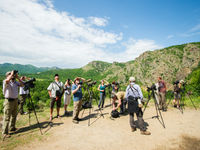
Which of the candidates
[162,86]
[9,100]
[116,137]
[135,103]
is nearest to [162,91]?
[162,86]

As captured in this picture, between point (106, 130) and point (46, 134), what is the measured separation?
2670mm

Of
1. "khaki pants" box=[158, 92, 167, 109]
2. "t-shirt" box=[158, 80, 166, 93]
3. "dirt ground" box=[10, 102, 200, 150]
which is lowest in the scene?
"dirt ground" box=[10, 102, 200, 150]

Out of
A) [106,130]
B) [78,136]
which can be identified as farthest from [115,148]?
[78,136]

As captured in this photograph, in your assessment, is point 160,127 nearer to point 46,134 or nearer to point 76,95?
point 76,95

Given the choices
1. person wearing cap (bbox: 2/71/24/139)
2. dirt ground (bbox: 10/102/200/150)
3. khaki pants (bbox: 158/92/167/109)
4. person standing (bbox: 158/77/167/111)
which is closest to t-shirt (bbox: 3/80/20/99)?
person wearing cap (bbox: 2/71/24/139)

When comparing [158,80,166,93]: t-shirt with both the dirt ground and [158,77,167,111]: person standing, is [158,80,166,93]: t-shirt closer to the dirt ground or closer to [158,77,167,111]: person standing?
[158,77,167,111]: person standing

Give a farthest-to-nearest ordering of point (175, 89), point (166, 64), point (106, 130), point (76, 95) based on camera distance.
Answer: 1. point (166, 64)
2. point (175, 89)
3. point (76, 95)
4. point (106, 130)

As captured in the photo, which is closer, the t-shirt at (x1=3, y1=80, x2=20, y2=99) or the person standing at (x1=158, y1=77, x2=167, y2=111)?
the t-shirt at (x1=3, y1=80, x2=20, y2=99)

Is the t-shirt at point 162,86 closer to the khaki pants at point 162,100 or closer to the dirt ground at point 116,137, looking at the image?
the khaki pants at point 162,100

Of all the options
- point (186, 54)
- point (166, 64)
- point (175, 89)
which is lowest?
point (175, 89)

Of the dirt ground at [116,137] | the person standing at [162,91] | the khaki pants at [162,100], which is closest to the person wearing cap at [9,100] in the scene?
the dirt ground at [116,137]

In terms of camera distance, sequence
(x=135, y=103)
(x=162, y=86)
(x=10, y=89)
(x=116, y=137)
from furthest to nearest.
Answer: (x=162, y=86)
(x=135, y=103)
(x=10, y=89)
(x=116, y=137)

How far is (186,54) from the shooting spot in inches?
2648

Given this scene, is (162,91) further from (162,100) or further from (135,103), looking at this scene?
(135,103)
